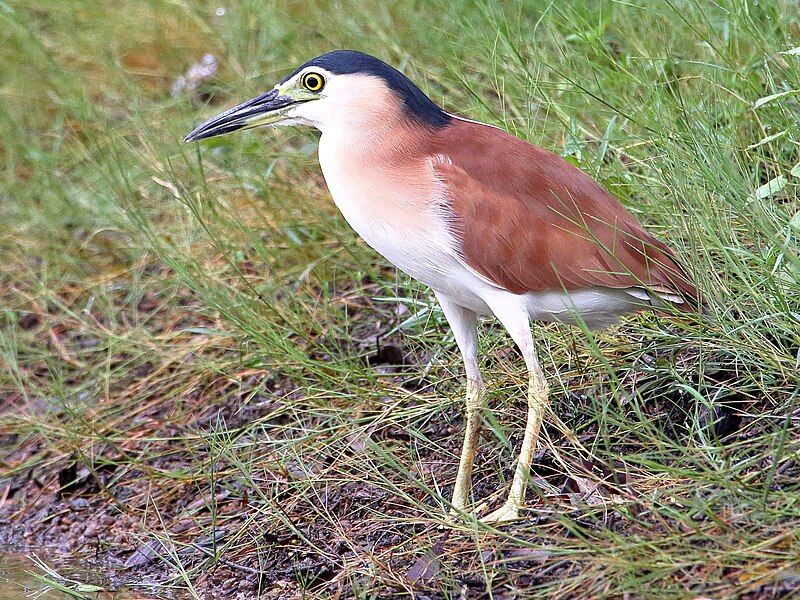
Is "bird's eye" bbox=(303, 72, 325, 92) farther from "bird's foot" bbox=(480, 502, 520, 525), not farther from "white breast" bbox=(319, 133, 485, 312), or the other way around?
"bird's foot" bbox=(480, 502, 520, 525)

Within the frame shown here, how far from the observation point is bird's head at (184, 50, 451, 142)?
3676mm

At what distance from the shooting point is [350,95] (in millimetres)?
3695

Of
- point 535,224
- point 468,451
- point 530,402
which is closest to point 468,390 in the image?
point 468,451

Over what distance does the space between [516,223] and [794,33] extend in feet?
6.08

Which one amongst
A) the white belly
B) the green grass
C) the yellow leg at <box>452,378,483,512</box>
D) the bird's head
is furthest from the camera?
the yellow leg at <box>452,378,483,512</box>

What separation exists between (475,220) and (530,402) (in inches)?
23.0

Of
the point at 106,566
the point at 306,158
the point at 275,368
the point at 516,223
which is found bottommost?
the point at 106,566

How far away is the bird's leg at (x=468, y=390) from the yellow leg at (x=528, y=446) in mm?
219

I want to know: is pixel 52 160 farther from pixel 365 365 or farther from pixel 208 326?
pixel 365 365

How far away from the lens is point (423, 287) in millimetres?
4512

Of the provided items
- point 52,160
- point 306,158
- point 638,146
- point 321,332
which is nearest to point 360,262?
point 321,332

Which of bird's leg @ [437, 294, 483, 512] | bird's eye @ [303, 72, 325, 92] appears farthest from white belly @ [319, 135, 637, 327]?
bird's eye @ [303, 72, 325, 92]

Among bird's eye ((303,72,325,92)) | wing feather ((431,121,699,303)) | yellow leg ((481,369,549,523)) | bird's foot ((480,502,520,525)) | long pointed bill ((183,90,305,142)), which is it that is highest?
bird's eye ((303,72,325,92))

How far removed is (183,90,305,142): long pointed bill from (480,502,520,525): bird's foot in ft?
4.72
